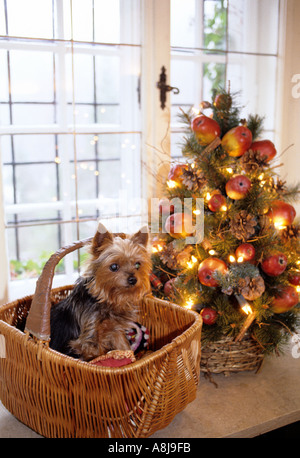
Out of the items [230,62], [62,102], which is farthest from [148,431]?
[230,62]

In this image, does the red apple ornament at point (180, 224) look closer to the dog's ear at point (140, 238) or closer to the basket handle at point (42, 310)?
the dog's ear at point (140, 238)

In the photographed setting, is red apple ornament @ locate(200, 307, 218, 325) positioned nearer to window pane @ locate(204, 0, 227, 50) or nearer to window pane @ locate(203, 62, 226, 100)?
window pane @ locate(203, 62, 226, 100)

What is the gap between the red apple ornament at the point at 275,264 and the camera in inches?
69.2

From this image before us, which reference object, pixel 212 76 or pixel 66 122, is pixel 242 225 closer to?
pixel 66 122

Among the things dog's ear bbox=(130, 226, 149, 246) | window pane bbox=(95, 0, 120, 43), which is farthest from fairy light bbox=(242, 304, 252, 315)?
window pane bbox=(95, 0, 120, 43)

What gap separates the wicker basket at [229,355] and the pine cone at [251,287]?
23cm

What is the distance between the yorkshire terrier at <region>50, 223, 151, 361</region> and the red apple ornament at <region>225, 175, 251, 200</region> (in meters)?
0.40

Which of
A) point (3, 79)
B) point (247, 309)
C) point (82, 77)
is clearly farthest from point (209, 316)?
point (3, 79)

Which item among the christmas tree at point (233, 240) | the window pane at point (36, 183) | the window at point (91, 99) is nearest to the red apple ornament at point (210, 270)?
the christmas tree at point (233, 240)

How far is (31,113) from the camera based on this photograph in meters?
2.28

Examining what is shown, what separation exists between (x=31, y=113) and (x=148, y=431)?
5.12 ft

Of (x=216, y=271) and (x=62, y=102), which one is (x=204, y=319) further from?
(x=62, y=102)

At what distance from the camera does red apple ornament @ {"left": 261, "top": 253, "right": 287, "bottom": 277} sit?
5.77 feet

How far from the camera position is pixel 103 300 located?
1575mm
